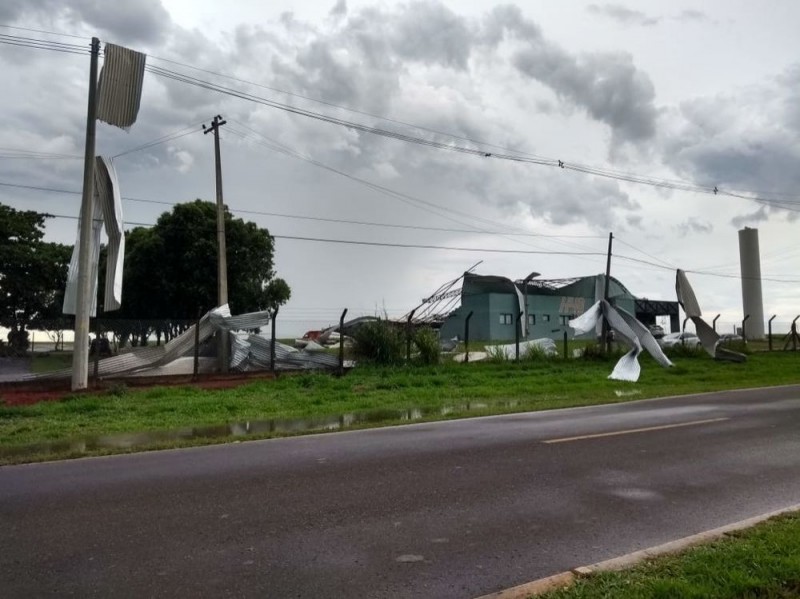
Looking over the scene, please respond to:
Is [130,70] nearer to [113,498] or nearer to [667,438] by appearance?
[113,498]

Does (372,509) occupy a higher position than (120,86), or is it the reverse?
(120,86)

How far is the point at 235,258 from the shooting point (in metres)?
37.0

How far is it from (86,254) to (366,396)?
776cm

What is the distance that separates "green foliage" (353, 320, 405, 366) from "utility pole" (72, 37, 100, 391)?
7.89 metres

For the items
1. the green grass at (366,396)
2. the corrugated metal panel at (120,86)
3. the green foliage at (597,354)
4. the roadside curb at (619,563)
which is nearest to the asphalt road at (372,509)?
the roadside curb at (619,563)

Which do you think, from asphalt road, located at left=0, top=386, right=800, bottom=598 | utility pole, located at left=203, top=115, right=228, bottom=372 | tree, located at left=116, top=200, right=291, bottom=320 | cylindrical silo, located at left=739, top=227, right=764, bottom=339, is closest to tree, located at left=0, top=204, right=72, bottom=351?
tree, located at left=116, top=200, right=291, bottom=320

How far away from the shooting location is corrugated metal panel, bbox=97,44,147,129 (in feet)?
54.3

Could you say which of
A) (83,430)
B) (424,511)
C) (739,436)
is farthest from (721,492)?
(83,430)

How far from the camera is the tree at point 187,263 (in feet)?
117

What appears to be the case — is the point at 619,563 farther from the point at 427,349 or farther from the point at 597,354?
the point at 597,354

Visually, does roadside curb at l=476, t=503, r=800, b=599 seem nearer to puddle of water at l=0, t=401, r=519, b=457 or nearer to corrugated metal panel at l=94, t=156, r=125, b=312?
puddle of water at l=0, t=401, r=519, b=457

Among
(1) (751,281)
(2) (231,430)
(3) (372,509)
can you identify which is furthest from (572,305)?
(3) (372,509)

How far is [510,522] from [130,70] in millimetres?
15647

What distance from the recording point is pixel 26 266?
35.3 meters
